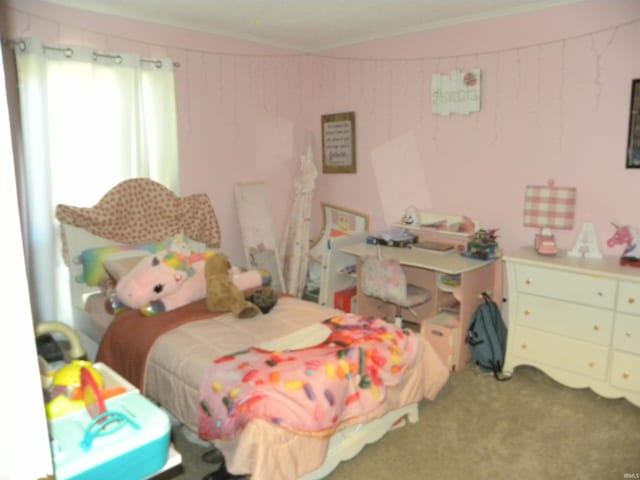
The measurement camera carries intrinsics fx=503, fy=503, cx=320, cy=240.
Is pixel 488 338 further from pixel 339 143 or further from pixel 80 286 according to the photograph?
pixel 80 286

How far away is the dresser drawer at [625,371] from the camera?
2.72 m

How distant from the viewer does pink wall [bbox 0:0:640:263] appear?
303 cm

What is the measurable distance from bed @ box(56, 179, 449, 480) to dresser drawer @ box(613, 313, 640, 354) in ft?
3.21

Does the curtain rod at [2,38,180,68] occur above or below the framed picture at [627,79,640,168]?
above

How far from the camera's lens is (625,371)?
276 cm

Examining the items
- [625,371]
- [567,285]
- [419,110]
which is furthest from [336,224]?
[625,371]

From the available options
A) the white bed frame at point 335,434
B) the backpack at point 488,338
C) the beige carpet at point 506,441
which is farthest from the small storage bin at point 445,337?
the white bed frame at point 335,434

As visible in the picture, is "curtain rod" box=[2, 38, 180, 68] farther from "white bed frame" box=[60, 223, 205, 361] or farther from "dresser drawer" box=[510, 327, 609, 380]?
"dresser drawer" box=[510, 327, 609, 380]

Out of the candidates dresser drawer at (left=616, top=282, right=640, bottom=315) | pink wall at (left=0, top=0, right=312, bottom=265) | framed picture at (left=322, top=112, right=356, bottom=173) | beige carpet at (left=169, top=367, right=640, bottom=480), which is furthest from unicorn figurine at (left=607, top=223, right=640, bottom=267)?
pink wall at (left=0, top=0, right=312, bottom=265)

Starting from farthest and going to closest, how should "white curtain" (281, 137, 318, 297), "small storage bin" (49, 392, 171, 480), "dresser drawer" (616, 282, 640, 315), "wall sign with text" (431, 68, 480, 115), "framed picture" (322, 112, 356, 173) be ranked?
"white curtain" (281, 137, 318, 297)
"framed picture" (322, 112, 356, 173)
"wall sign with text" (431, 68, 480, 115)
"dresser drawer" (616, 282, 640, 315)
"small storage bin" (49, 392, 171, 480)

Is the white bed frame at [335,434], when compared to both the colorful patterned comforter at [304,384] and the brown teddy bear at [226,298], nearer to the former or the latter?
the colorful patterned comforter at [304,384]

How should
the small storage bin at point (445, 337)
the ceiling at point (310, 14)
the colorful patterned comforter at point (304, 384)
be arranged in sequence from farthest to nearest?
the small storage bin at point (445, 337), the ceiling at point (310, 14), the colorful patterned comforter at point (304, 384)

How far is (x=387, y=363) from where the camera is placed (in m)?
2.35

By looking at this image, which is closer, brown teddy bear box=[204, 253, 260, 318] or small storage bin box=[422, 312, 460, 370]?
brown teddy bear box=[204, 253, 260, 318]
